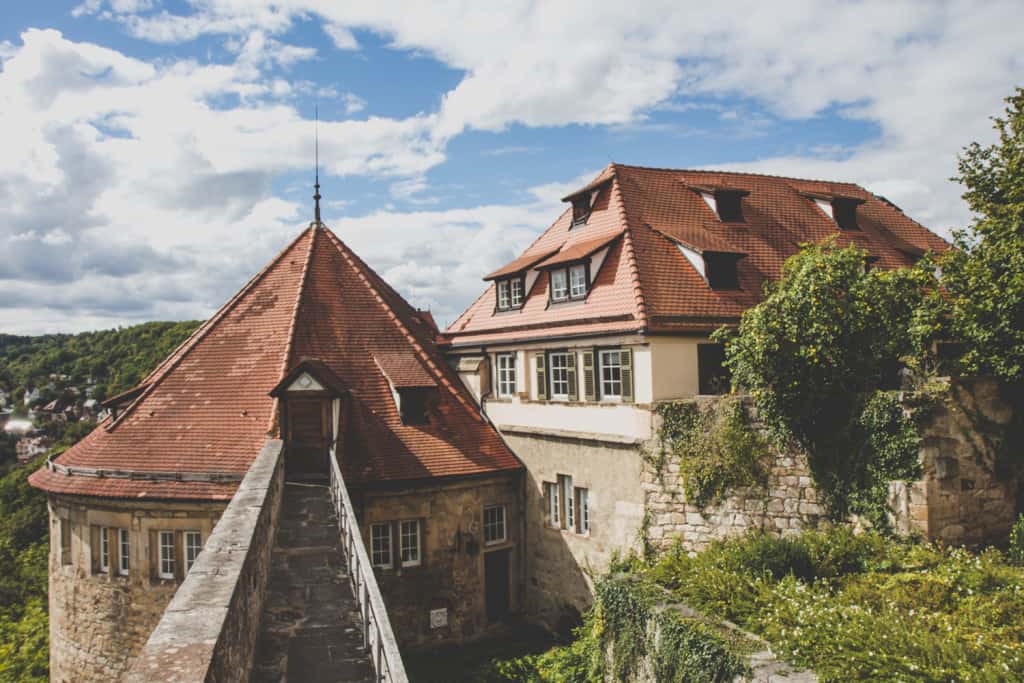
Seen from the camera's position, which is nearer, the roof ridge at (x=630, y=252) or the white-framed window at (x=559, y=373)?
the roof ridge at (x=630, y=252)

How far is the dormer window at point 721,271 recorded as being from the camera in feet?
60.7

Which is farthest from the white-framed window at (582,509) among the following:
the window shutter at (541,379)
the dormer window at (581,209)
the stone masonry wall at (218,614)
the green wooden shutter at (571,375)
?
the stone masonry wall at (218,614)

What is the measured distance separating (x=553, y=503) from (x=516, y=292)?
636 cm

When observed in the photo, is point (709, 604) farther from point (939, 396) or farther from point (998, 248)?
point (998, 248)

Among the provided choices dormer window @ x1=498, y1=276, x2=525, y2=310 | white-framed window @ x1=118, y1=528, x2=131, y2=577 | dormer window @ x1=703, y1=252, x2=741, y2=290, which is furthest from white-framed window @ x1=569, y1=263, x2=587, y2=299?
white-framed window @ x1=118, y1=528, x2=131, y2=577

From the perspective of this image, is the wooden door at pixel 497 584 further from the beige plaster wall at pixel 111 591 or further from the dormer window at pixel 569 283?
the beige plaster wall at pixel 111 591

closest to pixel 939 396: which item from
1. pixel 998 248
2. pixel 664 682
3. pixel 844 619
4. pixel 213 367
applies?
pixel 998 248

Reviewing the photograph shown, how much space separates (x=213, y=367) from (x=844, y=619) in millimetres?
16722

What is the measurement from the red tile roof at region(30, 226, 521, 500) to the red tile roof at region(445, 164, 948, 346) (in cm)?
272

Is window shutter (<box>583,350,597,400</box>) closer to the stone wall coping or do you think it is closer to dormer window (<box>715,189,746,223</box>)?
the stone wall coping

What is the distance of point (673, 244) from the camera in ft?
63.8

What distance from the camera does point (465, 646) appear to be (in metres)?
19.7

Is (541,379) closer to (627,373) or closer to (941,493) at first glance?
(627,373)

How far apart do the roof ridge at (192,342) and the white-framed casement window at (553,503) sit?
10928mm
